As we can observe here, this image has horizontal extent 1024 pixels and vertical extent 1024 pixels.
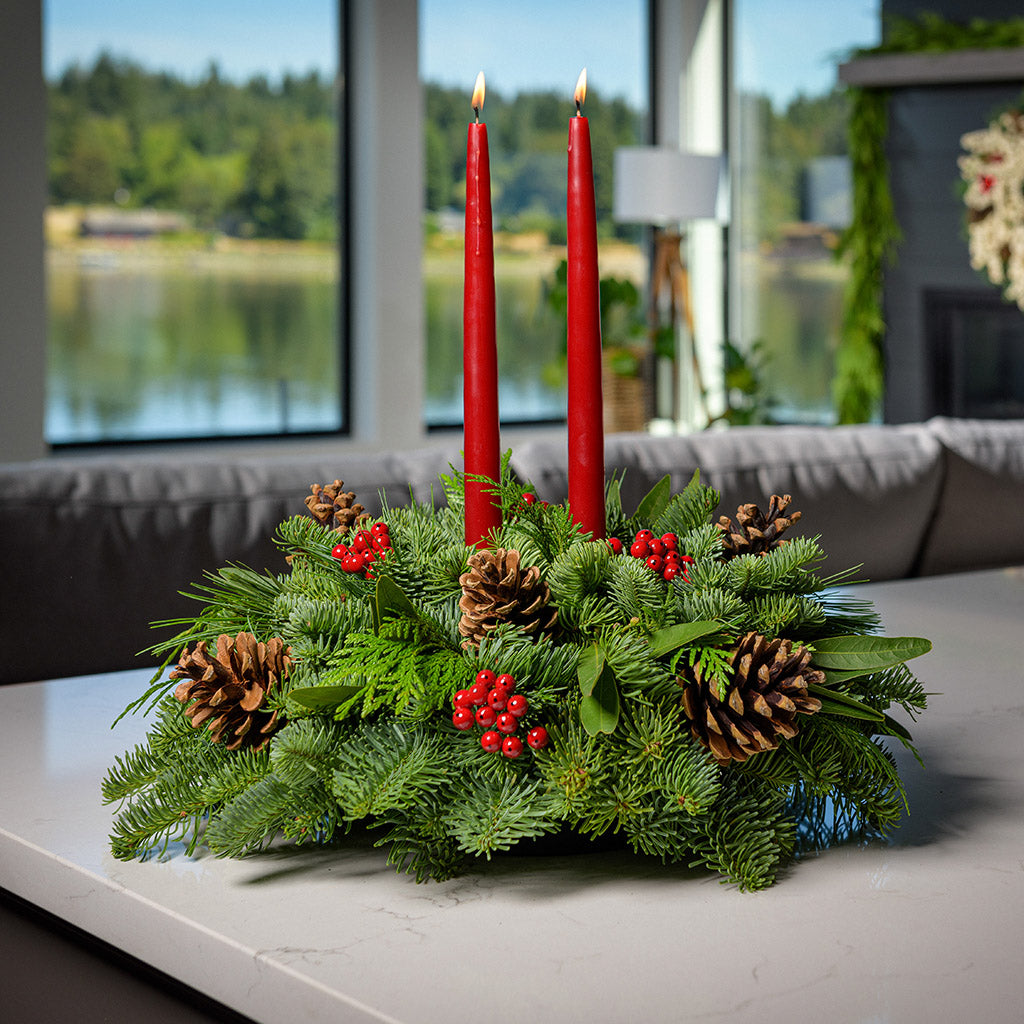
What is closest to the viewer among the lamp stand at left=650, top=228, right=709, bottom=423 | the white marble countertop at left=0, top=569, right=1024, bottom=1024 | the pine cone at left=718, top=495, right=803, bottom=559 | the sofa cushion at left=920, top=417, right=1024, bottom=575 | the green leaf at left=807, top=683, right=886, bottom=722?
the white marble countertop at left=0, top=569, right=1024, bottom=1024

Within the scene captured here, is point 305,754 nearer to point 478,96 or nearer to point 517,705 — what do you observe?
point 517,705

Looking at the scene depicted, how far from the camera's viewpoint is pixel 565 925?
0.49 m

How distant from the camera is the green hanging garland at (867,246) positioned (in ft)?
18.4

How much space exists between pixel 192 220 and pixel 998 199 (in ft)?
10.1

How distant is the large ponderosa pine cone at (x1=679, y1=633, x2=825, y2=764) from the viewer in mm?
512

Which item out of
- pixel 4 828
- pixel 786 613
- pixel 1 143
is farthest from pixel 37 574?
pixel 1 143

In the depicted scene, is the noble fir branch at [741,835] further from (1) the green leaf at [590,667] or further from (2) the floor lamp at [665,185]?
(2) the floor lamp at [665,185]

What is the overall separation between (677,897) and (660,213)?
191 inches

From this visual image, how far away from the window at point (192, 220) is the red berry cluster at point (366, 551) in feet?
14.9

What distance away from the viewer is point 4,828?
1.95ft

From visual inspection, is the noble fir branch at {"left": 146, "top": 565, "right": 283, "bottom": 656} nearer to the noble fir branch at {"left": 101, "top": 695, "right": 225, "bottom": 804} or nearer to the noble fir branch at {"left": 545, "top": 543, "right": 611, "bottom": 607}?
the noble fir branch at {"left": 101, "top": 695, "right": 225, "bottom": 804}

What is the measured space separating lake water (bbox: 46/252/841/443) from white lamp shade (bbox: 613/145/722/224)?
0.71 m

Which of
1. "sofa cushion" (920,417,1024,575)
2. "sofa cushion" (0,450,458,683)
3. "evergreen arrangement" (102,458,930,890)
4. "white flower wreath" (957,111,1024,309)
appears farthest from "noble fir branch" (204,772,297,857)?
"white flower wreath" (957,111,1024,309)

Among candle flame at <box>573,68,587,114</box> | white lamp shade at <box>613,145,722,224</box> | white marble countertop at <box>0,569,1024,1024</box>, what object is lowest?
white marble countertop at <box>0,569,1024,1024</box>
